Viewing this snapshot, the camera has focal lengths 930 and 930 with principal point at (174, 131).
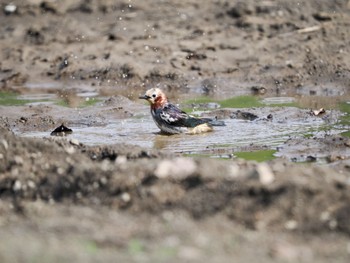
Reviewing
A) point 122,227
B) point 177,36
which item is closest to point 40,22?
point 177,36

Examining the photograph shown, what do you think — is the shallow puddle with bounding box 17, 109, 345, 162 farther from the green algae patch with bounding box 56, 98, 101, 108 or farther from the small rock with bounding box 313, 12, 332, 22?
the small rock with bounding box 313, 12, 332, 22

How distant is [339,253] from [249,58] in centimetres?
1074

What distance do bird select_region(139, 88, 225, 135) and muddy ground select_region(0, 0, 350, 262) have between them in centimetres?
76

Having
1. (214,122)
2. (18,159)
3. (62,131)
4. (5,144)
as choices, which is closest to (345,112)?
(214,122)

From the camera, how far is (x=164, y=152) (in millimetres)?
8531

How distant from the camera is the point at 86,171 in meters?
6.41

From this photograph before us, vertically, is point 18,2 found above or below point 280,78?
above

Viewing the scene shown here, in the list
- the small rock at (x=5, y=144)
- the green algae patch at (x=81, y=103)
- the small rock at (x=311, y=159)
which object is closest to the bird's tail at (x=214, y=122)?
the small rock at (x=311, y=159)

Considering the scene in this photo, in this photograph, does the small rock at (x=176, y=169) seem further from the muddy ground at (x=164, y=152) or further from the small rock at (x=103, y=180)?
the small rock at (x=103, y=180)

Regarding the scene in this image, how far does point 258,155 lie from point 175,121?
246 centimetres

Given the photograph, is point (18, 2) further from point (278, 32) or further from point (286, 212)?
point (286, 212)

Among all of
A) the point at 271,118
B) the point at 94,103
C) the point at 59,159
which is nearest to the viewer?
the point at 59,159

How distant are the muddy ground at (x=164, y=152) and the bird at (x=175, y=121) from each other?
30.0 inches

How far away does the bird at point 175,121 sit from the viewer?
11922 mm
